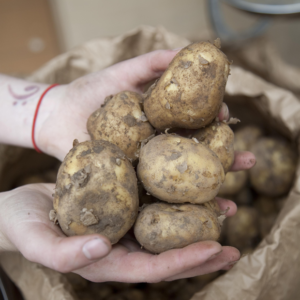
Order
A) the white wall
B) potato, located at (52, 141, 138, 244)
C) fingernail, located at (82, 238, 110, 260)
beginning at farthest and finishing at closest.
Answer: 1. the white wall
2. potato, located at (52, 141, 138, 244)
3. fingernail, located at (82, 238, 110, 260)

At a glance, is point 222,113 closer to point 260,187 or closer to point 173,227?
point 173,227

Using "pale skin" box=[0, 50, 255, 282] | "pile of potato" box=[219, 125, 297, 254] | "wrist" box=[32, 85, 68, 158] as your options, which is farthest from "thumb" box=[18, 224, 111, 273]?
"pile of potato" box=[219, 125, 297, 254]

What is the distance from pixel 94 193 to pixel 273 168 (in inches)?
38.6

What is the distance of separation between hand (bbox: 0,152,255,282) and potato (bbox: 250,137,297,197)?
703 millimetres

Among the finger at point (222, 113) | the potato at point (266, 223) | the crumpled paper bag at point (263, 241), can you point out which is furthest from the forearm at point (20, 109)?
the potato at point (266, 223)

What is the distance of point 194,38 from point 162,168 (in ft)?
4.12

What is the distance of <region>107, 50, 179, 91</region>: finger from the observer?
108 centimetres

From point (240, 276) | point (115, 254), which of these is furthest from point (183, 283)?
point (115, 254)

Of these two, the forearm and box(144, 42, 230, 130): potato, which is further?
the forearm

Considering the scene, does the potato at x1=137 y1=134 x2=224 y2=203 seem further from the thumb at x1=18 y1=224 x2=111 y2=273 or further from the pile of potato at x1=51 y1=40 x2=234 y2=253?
the thumb at x1=18 y1=224 x2=111 y2=273

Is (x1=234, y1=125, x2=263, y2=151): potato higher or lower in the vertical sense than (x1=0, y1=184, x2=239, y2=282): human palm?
lower

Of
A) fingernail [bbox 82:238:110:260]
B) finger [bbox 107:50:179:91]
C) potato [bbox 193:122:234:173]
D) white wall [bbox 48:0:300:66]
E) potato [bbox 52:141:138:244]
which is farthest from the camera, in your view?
white wall [bbox 48:0:300:66]

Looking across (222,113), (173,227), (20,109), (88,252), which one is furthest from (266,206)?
(20,109)

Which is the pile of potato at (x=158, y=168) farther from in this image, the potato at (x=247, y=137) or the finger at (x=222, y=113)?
the potato at (x=247, y=137)
